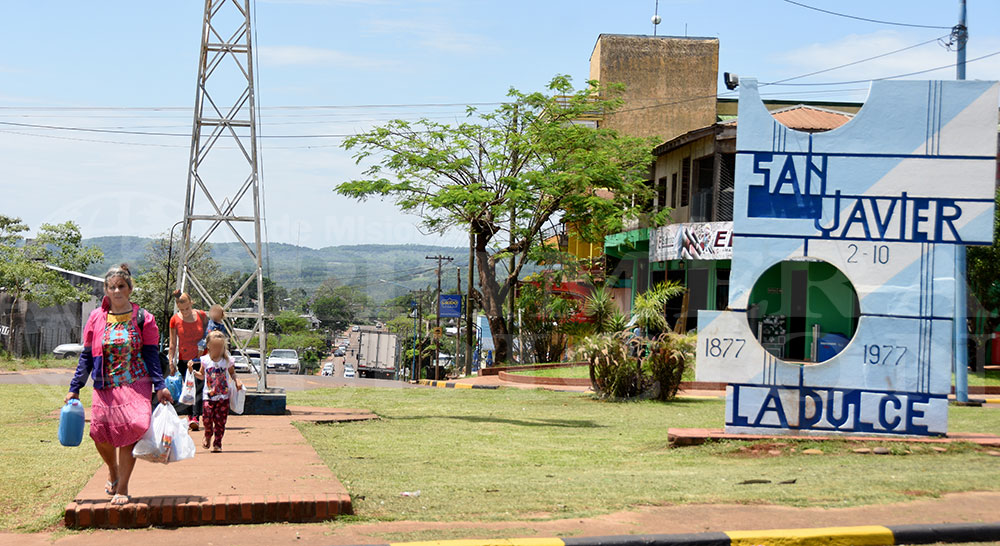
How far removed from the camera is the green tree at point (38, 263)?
124ft

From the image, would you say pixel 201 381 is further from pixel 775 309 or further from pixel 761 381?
pixel 775 309

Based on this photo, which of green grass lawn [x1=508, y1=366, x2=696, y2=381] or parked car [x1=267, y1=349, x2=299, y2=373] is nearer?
green grass lawn [x1=508, y1=366, x2=696, y2=381]

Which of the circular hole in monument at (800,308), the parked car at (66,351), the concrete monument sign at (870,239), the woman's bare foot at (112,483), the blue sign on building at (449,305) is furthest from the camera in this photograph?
the blue sign on building at (449,305)

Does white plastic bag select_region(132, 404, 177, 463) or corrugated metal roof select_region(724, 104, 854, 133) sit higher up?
corrugated metal roof select_region(724, 104, 854, 133)

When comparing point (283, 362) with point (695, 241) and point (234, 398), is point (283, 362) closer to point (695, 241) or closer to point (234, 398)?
point (695, 241)

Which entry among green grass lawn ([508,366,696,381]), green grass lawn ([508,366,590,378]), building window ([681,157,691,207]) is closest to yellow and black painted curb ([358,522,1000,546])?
green grass lawn ([508,366,696,381])

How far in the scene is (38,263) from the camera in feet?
127

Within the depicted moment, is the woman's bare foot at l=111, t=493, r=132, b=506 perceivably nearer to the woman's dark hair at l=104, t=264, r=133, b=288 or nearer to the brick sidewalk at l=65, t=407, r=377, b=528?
the brick sidewalk at l=65, t=407, r=377, b=528

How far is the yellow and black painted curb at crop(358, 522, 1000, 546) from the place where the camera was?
20.0ft

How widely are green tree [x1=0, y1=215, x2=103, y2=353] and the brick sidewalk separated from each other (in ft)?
105

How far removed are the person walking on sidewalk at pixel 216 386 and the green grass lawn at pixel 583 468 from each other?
1.10 m

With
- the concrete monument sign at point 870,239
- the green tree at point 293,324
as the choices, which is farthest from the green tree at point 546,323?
the green tree at point 293,324

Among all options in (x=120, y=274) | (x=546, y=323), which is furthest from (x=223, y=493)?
(x=546, y=323)

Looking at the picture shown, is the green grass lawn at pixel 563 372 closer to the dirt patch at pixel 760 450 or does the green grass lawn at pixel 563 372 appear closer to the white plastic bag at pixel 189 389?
the dirt patch at pixel 760 450
